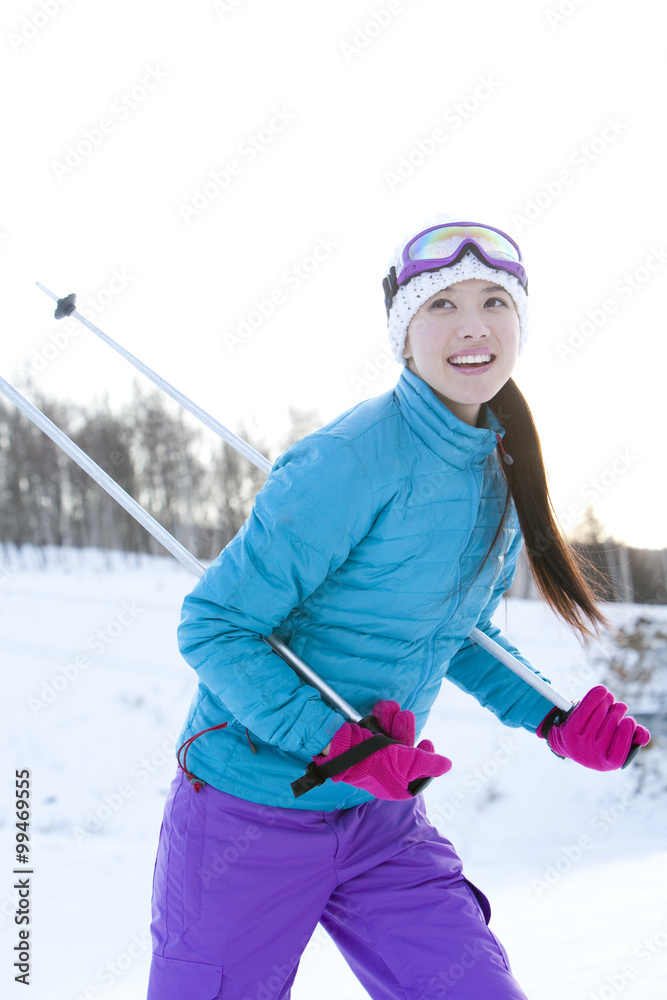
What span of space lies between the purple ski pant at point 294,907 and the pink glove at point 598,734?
1.15ft

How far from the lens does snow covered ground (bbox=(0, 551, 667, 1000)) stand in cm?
262

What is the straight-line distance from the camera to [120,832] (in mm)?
4723

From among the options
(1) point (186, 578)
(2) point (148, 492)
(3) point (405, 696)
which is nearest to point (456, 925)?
(3) point (405, 696)

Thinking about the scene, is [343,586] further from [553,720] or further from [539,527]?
[553,720]

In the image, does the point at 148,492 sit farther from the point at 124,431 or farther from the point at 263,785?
the point at 263,785

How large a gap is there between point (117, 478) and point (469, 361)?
37.6ft

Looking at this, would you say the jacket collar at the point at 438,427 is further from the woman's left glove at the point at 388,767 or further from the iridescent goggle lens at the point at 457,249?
the woman's left glove at the point at 388,767

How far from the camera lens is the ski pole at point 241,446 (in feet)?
5.12

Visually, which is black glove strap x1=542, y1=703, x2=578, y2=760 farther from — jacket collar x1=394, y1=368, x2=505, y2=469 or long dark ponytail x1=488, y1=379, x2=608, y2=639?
jacket collar x1=394, y1=368, x2=505, y2=469

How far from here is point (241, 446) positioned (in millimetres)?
1782

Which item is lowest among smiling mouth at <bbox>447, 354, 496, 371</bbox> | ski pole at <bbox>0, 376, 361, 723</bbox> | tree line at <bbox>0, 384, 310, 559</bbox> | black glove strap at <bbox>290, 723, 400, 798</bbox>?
tree line at <bbox>0, 384, 310, 559</bbox>

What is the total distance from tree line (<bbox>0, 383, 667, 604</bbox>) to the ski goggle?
10.4m

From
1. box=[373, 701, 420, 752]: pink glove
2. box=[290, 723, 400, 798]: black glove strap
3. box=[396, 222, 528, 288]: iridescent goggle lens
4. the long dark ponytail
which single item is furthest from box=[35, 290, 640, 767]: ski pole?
box=[396, 222, 528, 288]: iridescent goggle lens

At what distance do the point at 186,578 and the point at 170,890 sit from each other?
8358 mm
